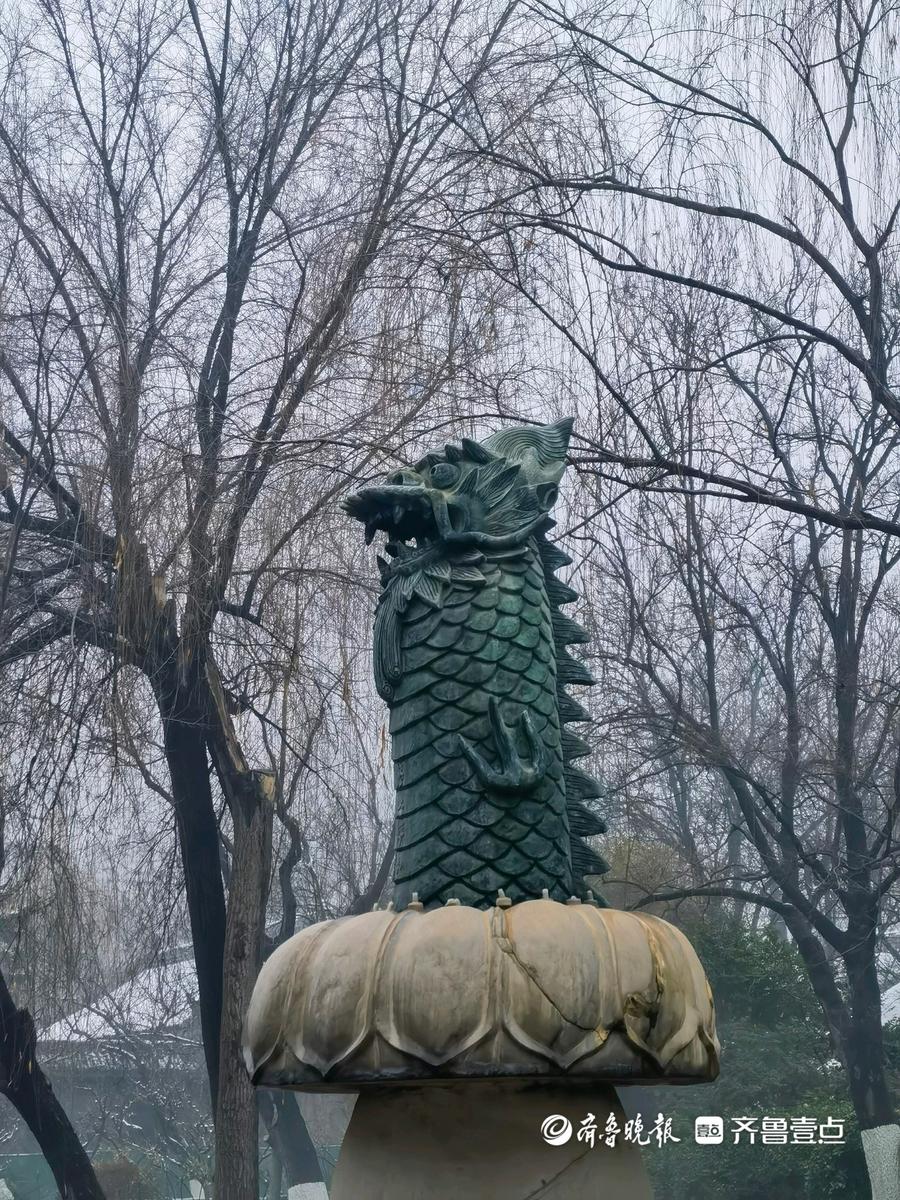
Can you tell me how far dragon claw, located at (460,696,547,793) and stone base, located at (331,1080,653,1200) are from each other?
513 millimetres

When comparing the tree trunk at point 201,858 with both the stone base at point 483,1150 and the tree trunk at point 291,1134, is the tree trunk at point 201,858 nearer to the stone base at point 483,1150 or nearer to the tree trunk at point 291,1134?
the stone base at point 483,1150

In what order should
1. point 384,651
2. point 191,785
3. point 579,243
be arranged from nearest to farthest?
point 384,651, point 579,243, point 191,785

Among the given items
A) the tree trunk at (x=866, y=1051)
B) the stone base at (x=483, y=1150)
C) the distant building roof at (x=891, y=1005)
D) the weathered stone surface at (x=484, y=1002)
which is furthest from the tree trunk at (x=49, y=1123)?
the distant building roof at (x=891, y=1005)

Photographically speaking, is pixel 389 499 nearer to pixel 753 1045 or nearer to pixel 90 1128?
pixel 753 1045

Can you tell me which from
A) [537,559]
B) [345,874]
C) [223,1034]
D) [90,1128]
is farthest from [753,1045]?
[90,1128]

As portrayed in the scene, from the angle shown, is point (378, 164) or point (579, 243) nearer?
point (579, 243)

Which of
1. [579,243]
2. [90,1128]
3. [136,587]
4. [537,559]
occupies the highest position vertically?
[579,243]

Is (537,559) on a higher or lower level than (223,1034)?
higher

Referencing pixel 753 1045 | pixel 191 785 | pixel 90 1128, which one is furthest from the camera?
pixel 90 1128

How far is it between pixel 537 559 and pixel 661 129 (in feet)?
8.75

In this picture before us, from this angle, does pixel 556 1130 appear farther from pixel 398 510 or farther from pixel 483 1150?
pixel 398 510

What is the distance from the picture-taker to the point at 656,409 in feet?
16.3

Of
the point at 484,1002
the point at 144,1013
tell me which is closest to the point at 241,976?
the point at 484,1002

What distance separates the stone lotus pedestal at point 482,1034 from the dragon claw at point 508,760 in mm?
234
